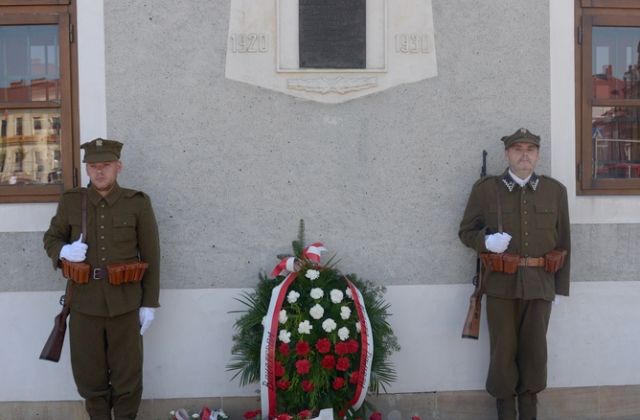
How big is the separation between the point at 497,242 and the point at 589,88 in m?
1.31

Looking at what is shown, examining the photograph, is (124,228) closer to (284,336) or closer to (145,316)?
(145,316)

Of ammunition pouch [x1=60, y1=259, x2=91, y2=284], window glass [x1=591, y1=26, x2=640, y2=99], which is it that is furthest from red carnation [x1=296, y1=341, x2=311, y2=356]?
window glass [x1=591, y1=26, x2=640, y2=99]

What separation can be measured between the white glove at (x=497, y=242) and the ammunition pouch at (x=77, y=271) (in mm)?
2279

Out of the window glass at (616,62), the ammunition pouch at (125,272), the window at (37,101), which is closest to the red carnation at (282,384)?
A: the ammunition pouch at (125,272)

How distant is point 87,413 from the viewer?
455cm

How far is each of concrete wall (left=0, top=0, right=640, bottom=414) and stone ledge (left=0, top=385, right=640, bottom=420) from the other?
64 mm

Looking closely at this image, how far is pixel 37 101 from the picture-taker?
15.0 feet

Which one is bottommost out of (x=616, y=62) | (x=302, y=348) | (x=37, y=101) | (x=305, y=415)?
(x=305, y=415)

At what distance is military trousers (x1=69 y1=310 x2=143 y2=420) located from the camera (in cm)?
419

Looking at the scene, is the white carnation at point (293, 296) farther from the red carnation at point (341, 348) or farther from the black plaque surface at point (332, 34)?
the black plaque surface at point (332, 34)

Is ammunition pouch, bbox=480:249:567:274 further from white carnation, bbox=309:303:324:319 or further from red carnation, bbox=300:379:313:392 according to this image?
red carnation, bbox=300:379:313:392

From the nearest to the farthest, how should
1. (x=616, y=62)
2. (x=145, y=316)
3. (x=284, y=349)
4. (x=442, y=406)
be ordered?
(x=284, y=349)
(x=145, y=316)
(x=442, y=406)
(x=616, y=62)

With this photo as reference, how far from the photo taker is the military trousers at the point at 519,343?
14.5 feet

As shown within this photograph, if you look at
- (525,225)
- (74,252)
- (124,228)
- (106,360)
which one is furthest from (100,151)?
(525,225)
